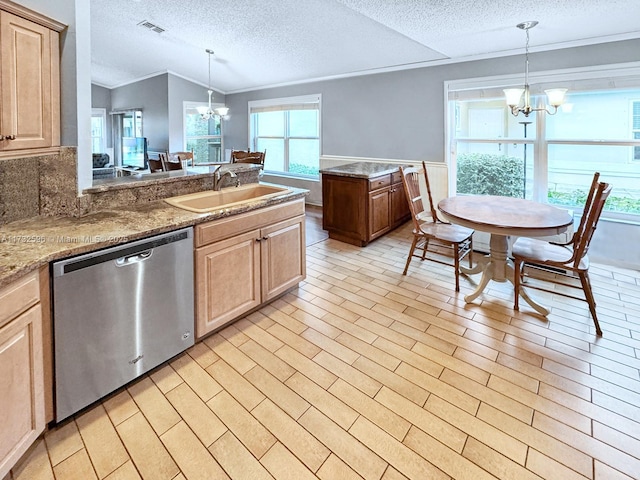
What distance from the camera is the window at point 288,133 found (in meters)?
6.89

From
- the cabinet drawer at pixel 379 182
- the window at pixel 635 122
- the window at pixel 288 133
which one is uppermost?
the window at pixel 288 133

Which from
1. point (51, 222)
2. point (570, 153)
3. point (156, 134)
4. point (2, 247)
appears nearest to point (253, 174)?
point (51, 222)

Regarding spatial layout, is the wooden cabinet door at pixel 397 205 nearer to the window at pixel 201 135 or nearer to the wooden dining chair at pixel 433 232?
the wooden dining chair at pixel 433 232

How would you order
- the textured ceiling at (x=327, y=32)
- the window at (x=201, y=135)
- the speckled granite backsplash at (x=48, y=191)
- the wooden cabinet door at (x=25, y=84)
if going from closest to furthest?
the wooden cabinet door at (x=25, y=84), the speckled granite backsplash at (x=48, y=191), the textured ceiling at (x=327, y=32), the window at (x=201, y=135)

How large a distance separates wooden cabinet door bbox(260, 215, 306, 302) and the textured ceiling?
214 centimetres

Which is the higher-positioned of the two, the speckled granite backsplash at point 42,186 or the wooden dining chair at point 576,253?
the speckled granite backsplash at point 42,186

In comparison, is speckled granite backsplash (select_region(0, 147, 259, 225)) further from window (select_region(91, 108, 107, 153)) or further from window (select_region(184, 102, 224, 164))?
window (select_region(91, 108, 107, 153))

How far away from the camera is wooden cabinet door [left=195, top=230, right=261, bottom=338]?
7.50 feet

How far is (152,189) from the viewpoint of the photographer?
2572mm

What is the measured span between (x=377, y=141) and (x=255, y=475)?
5052 mm

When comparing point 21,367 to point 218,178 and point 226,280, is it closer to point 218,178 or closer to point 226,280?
point 226,280

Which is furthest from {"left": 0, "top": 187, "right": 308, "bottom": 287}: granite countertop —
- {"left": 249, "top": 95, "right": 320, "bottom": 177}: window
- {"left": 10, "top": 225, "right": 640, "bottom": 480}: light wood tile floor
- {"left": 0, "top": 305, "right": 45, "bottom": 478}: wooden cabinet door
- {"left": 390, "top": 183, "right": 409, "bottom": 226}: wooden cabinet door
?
{"left": 249, "top": 95, "right": 320, "bottom": 177}: window

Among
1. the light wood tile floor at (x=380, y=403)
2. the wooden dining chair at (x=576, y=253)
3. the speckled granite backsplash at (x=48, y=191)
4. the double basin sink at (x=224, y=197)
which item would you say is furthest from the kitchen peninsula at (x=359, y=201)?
the speckled granite backsplash at (x=48, y=191)

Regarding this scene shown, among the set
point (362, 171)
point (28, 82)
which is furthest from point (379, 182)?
point (28, 82)
